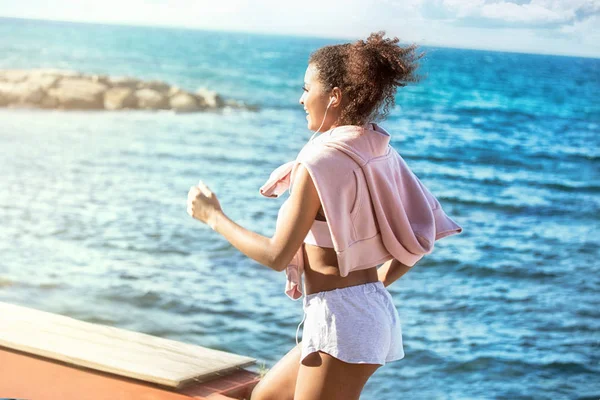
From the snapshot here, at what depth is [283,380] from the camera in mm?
2070

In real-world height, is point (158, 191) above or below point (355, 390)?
above

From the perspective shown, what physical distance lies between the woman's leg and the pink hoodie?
0.20 metres

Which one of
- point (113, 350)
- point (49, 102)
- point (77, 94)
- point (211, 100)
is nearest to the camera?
point (113, 350)

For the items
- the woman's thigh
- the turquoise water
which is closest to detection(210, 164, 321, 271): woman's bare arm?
the woman's thigh

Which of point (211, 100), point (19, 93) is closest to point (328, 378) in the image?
point (19, 93)

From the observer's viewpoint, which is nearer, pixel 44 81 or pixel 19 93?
pixel 44 81

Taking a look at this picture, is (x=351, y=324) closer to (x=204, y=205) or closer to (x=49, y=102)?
(x=204, y=205)

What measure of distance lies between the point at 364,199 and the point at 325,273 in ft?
0.62

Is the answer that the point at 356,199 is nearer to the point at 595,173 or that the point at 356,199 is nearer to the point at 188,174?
the point at 188,174

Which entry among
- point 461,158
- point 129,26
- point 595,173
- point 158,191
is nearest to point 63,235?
point 158,191

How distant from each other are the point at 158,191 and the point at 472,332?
659cm

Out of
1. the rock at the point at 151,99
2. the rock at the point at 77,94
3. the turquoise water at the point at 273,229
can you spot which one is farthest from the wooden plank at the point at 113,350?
the rock at the point at 151,99

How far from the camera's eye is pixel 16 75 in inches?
801

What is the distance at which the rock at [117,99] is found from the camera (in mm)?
19656
